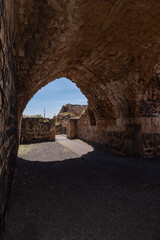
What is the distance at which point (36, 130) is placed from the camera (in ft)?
31.0

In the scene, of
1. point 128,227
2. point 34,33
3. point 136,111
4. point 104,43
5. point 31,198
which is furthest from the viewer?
point 136,111

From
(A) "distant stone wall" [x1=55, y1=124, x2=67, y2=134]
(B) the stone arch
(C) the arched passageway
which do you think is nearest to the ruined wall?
(C) the arched passageway

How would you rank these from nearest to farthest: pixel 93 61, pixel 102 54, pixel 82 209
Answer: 1. pixel 82 209
2. pixel 102 54
3. pixel 93 61

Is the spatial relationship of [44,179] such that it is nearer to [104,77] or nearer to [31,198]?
[31,198]

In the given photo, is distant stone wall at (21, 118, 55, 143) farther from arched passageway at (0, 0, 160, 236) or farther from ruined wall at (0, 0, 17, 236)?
ruined wall at (0, 0, 17, 236)

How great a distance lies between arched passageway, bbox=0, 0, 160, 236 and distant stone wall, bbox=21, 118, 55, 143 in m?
4.45

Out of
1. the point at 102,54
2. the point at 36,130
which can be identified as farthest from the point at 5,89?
the point at 36,130

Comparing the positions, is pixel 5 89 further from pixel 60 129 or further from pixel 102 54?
pixel 60 129

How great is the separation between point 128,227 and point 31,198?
1597 millimetres

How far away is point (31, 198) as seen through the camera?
2234 millimetres

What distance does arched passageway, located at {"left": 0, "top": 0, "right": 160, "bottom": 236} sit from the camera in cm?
200

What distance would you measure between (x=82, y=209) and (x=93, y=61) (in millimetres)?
4639

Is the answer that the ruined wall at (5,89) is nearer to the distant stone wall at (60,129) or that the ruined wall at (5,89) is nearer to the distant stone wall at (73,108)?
the distant stone wall at (60,129)

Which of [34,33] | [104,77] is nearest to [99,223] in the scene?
[34,33]
